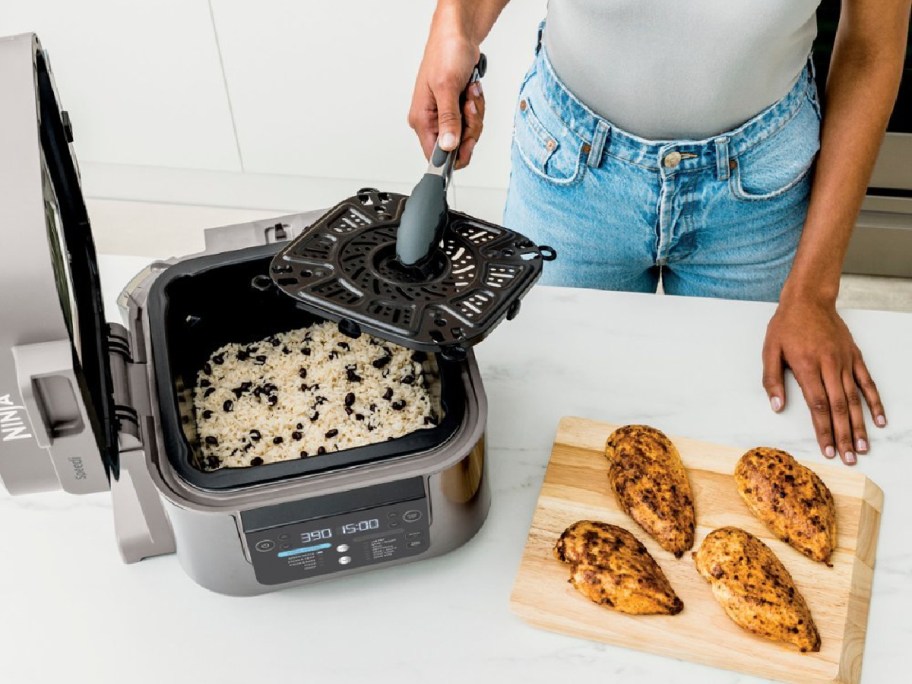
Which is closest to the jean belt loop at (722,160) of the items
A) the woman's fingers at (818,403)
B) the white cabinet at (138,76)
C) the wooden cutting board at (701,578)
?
the woman's fingers at (818,403)

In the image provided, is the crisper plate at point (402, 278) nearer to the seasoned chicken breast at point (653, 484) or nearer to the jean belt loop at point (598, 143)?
the seasoned chicken breast at point (653, 484)

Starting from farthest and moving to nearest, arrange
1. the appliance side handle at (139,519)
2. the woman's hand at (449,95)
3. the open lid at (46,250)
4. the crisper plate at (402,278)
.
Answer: the woman's hand at (449,95) → the appliance side handle at (139,519) → the crisper plate at (402,278) → the open lid at (46,250)

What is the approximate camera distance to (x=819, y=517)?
3.33 feet

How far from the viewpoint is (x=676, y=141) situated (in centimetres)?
130

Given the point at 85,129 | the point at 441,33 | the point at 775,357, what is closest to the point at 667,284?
the point at 775,357

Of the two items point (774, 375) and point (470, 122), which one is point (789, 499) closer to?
point (774, 375)

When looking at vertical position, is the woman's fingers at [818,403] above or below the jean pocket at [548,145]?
below

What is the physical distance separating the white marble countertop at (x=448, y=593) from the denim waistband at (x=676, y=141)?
0.90 feet

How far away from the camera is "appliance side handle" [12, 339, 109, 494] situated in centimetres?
74

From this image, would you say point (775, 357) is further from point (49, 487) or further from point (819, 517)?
point (49, 487)

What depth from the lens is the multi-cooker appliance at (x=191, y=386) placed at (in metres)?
0.78

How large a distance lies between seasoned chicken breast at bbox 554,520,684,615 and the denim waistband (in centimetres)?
57

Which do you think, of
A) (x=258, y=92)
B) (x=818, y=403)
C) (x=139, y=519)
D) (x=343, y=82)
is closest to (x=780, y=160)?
(x=818, y=403)

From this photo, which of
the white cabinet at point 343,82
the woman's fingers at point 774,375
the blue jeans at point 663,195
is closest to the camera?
the woman's fingers at point 774,375
